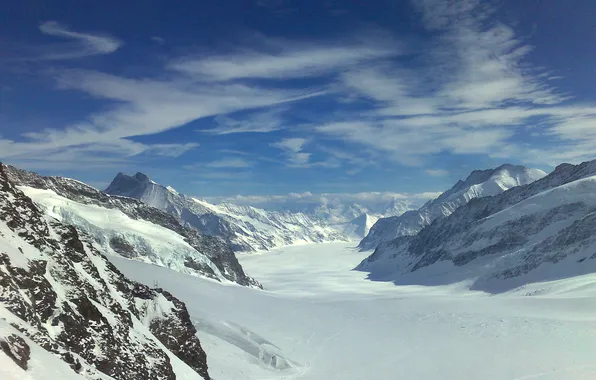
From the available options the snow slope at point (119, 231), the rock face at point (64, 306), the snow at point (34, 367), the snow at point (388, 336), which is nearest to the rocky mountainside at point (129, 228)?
the snow slope at point (119, 231)

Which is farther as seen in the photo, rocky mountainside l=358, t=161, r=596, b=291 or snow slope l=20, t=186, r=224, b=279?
rocky mountainside l=358, t=161, r=596, b=291

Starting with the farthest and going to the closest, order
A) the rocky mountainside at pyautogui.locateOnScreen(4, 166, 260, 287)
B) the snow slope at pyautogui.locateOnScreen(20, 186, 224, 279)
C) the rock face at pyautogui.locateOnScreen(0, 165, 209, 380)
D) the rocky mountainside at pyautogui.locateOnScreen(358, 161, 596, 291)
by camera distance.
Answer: the rocky mountainside at pyautogui.locateOnScreen(358, 161, 596, 291) → the rocky mountainside at pyautogui.locateOnScreen(4, 166, 260, 287) → the snow slope at pyautogui.locateOnScreen(20, 186, 224, 279) → the rock face at pyautogui.locateOnScreen(0, 165, 209, 380)

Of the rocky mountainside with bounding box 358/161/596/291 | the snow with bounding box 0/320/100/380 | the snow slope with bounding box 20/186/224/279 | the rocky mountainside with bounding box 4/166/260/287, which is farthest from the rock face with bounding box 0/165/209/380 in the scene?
the rocky mountainside with bounding box 358/161/596/291

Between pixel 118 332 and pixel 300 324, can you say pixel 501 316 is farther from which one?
pixel 118 332

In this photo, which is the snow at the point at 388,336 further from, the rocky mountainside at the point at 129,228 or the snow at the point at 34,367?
the rocky mountainside at the point at 129,228

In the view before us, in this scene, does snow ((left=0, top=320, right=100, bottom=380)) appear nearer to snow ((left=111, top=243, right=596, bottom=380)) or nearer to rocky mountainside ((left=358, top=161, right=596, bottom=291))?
snow ((left=111, top=243, right=596, bottom=380))

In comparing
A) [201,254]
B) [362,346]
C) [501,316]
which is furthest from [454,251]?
[362,346]
